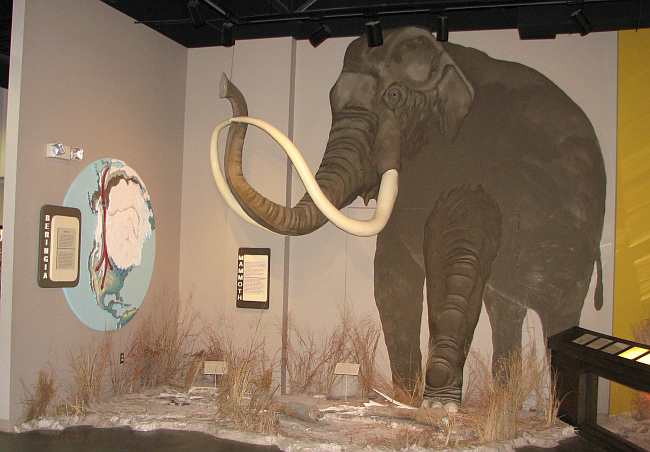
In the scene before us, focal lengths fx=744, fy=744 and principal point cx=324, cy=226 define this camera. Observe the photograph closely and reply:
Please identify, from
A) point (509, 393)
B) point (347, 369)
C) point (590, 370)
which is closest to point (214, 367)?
point (347, 369)

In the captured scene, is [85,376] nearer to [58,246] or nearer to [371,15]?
[58,246]

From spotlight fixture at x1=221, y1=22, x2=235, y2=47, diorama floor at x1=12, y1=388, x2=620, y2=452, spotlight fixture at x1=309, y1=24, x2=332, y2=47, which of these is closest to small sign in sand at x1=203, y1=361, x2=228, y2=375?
diorama floor at x1=12, y1=388, x2=620, y2=452

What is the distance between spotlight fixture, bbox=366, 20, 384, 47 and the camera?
238 inches

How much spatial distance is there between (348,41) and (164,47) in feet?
5.80

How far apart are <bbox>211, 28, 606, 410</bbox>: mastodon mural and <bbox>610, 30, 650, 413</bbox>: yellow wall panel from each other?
0.60ft

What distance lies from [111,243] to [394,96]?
2.68 metres

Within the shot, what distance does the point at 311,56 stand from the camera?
7109mm

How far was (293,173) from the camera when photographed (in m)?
7.01

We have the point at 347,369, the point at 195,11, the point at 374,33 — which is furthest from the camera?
the point at 347,369

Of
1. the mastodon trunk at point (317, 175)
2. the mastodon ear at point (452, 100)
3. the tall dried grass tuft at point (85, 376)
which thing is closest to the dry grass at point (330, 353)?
the mastodon trunk at point (317, 175)

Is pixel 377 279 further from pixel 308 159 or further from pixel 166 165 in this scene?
pixel 166 165

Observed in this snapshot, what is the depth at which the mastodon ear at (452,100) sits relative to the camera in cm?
648

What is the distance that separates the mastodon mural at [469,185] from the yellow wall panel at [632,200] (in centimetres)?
18

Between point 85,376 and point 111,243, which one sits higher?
point 111,243
